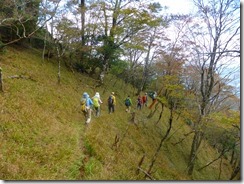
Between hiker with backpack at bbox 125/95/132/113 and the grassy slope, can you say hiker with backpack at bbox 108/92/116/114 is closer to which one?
the grassy slope

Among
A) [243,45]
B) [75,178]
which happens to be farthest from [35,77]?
[243,45]

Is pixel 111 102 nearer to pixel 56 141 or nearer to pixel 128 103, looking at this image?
pixel 128 103

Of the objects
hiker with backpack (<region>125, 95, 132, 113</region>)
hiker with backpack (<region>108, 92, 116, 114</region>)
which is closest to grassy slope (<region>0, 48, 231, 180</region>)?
hiker with backpack (<region>108, 92, 116, 114</region>)

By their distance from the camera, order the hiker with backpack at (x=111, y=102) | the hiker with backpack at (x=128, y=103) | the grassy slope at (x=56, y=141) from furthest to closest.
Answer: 1. the hiker with backpack at (x=128, y=103)
2. the hiker with backpack at (x=111, y=102)
3. the grassy slope at (x=56, y=141)

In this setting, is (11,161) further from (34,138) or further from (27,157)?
(34,138)

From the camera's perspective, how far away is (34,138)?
21.8 feet

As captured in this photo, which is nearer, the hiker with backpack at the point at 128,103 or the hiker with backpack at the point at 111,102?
the hiker with backpack at the point at 111,102

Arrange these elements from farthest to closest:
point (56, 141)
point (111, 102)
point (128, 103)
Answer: point (128, 103), point (111, 102), point (56, 141)

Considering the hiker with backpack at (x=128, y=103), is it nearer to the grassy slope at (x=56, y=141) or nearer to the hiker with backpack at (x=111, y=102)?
the grassy slope at (x=56, y=141)

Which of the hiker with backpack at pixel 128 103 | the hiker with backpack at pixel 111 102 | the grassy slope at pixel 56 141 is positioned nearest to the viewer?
the grassy slope at pixel 56 141

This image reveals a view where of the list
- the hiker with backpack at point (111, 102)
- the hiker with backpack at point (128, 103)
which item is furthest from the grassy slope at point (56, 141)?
the hiker with backpack at point (128, 103)

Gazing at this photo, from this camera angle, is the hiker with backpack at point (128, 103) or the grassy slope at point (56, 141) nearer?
the grassy slope at point (56, 141)

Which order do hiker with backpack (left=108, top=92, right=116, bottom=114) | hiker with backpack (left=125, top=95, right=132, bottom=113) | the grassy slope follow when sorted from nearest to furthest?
1. the grassy slope
2. hiker with backpack (left=108, top=92, right=116, bottom=114)
3. hiker with backpack (left=125, top=95, right=132, bottom=113)

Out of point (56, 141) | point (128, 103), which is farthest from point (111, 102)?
point (56, 141)
